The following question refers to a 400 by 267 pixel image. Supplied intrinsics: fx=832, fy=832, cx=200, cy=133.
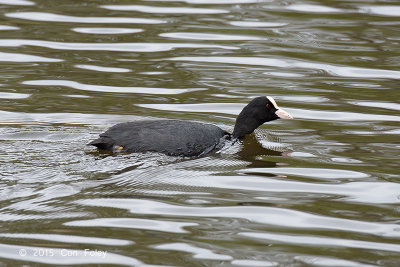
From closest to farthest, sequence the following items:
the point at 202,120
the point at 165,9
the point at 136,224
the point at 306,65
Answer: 1. the point at 136,224
2. the point at 202,120
3. the point at 306,65
4. the point at 165,9

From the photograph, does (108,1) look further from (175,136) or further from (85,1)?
(175,136)

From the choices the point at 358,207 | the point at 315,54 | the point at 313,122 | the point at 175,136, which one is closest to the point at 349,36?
the point at 315,54

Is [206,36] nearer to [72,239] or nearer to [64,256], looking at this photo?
[72,239]

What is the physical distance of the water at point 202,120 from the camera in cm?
569

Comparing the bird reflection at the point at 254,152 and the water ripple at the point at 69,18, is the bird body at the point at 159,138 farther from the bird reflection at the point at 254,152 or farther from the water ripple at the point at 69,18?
the water ripple at the point at 69,18

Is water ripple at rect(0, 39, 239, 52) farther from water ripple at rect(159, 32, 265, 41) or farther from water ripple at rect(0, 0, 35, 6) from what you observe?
water ripple at rect(0, 0, 35, 6)

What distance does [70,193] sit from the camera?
647cm

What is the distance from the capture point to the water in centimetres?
569

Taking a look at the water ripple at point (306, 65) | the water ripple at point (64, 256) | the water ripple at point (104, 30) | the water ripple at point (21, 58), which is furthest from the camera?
the water ripple at point (104, 30)

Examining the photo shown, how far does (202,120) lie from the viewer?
946cm

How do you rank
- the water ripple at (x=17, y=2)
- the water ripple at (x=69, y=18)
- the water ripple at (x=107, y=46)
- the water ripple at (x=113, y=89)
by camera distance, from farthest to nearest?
the water ripple at (x=17, y=2) → the water ripple at (x=69, y=18) → the water ripple at (x=107, y=46) → the water ripple at (x=113, y=89)

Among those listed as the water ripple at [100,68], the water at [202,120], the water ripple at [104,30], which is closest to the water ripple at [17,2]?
the water at [202,120]

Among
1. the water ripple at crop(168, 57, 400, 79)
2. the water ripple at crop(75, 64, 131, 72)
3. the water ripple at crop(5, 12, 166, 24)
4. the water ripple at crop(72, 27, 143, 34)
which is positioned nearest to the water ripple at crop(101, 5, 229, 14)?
the water ripple at crop(5, 12, 166, 24)

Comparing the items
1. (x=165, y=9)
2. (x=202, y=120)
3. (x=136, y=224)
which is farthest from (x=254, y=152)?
(x=165, y=9)
